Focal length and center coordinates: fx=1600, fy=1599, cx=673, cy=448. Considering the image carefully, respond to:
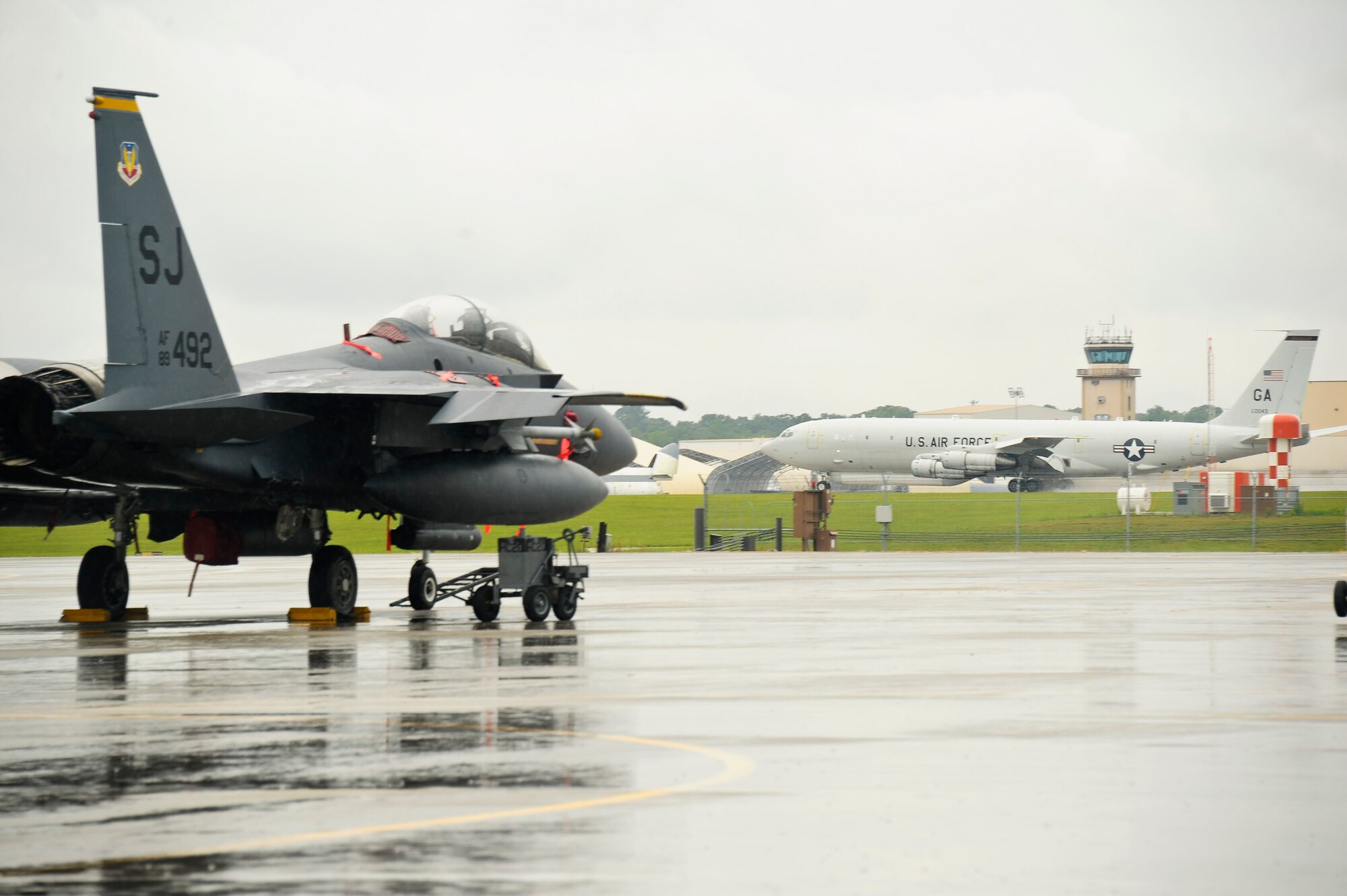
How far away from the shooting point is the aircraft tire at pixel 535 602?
2094 cm

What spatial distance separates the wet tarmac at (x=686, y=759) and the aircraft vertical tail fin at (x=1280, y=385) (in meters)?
72.4

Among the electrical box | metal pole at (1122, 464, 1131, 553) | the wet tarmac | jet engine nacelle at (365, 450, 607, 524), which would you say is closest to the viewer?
the wet tarmac

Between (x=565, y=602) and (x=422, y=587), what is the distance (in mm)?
3918

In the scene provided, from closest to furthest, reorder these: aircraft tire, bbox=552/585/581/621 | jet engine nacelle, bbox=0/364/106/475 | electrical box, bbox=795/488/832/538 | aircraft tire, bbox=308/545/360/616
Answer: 1. jet engine nacelle, bbox=0/364/106/475
2. aircraft tire, bbox=552/585/581/621
3. aircraft tire, bbox=308/545/360/616
4. electrical box, bbox=795/488/832/538

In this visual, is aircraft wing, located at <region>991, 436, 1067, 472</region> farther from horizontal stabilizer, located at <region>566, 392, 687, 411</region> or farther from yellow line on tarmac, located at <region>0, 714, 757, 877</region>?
yellow line on tarmac, located at <region>0, 714, 757, 877</region>

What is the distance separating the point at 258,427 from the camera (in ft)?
63.9

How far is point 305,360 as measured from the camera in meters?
22.4

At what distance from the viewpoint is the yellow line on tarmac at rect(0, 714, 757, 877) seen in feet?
21.5

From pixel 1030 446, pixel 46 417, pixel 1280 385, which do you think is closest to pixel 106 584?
pixel 46 417

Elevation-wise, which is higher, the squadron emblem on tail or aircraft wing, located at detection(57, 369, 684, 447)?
the squadron emblem on tail

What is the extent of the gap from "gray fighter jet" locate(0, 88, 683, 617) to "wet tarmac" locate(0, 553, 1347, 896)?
2.15 metres

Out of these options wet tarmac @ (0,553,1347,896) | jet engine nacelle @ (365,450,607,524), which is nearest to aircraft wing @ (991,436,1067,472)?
wet tarmac @ (0,553,1347,896)

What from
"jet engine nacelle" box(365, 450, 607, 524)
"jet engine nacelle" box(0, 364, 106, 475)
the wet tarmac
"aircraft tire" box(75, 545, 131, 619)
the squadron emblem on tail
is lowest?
the wet tarmac

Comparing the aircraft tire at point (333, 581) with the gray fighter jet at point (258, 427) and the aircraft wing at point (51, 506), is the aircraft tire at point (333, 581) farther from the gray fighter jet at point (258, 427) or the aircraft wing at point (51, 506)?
the aircraft wing at point (51, 506)
